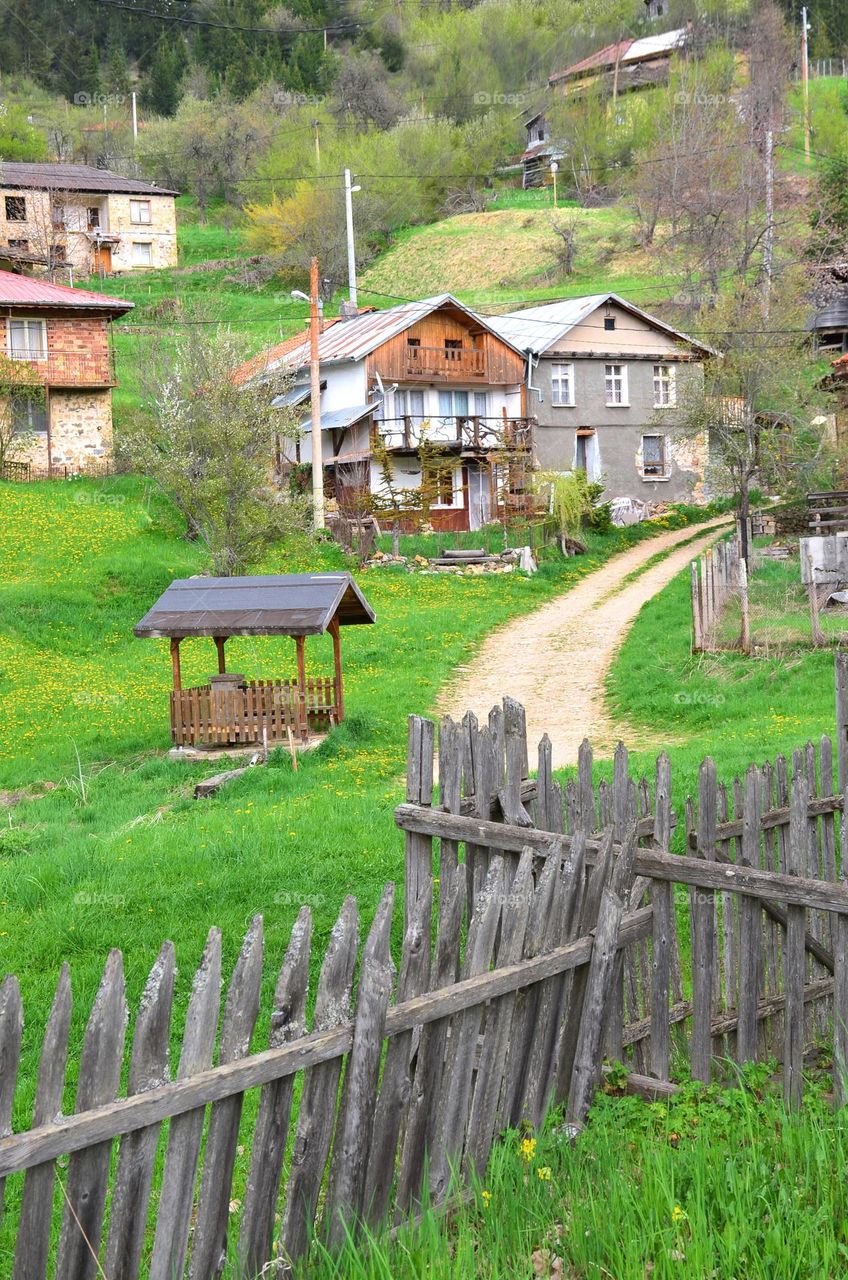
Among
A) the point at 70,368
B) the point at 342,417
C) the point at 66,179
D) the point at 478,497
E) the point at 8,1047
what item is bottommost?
the point at 8,1047

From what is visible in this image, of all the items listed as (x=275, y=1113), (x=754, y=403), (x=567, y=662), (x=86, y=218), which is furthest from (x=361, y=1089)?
(x=86, y=218)

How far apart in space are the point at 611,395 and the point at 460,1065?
41.9m

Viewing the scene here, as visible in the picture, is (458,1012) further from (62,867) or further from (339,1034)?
(62,867)

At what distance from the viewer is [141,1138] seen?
321 cm

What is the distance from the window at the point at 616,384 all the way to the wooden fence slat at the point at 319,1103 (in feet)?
138

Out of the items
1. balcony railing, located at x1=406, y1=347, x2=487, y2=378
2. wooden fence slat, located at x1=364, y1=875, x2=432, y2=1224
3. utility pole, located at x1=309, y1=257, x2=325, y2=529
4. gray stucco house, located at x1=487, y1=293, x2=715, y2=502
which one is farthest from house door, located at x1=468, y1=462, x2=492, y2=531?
wooden fence slat, located at x1=364, y1=875, x2=432, y2=1224

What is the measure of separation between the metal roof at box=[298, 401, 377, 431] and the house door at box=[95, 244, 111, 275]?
32.5m

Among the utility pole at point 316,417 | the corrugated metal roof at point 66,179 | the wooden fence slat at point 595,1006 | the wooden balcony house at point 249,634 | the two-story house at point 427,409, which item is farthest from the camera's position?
the corrugated metal roof at point 66,179

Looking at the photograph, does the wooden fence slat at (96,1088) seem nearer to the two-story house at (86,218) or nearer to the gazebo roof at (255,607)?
the gazebo roof at (255,607)

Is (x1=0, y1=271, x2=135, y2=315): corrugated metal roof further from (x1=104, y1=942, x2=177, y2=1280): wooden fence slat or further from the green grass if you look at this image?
(x1=104, y1=942, x2=177, y2=1280): wooden fence slat

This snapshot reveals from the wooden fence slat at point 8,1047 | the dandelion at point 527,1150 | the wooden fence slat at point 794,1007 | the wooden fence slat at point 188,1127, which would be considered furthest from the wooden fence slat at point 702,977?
the wooden fence slat at point 8,1047

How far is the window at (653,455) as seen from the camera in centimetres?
4412

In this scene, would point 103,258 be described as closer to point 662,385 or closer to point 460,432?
point 460,432

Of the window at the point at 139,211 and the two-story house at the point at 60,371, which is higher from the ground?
the window at the point at 139,211
